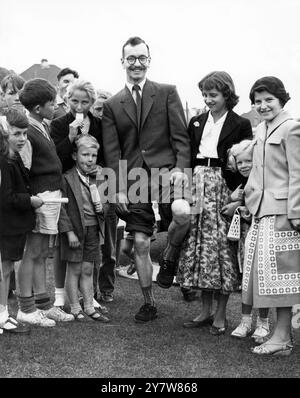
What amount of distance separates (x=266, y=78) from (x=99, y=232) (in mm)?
1897

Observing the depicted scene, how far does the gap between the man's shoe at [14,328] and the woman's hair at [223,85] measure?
2330mm

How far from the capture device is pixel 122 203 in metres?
4.93

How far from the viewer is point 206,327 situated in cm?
484

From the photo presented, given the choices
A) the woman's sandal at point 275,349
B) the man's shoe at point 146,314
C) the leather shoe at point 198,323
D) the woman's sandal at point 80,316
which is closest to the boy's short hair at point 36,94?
the woman's sandal at point 80,316

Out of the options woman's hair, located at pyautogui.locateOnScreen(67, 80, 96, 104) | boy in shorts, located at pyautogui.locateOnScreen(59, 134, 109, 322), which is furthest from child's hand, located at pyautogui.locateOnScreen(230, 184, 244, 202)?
woman's hair, located at pyautogui.locateOnScreen(67, 80, 96, 104)

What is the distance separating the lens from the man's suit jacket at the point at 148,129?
495 cm

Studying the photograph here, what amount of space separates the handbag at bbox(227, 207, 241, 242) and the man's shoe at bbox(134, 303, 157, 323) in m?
1.01

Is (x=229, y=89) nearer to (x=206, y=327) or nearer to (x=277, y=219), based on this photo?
(x=277, y=219)

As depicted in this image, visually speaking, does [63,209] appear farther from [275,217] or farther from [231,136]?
[275,217]

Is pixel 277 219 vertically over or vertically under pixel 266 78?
under

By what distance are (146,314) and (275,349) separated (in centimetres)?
124

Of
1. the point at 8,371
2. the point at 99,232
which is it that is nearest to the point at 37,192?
the point at 99,232

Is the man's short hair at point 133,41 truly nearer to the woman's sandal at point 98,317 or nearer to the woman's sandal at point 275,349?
the woman's sandal at point 98,317
